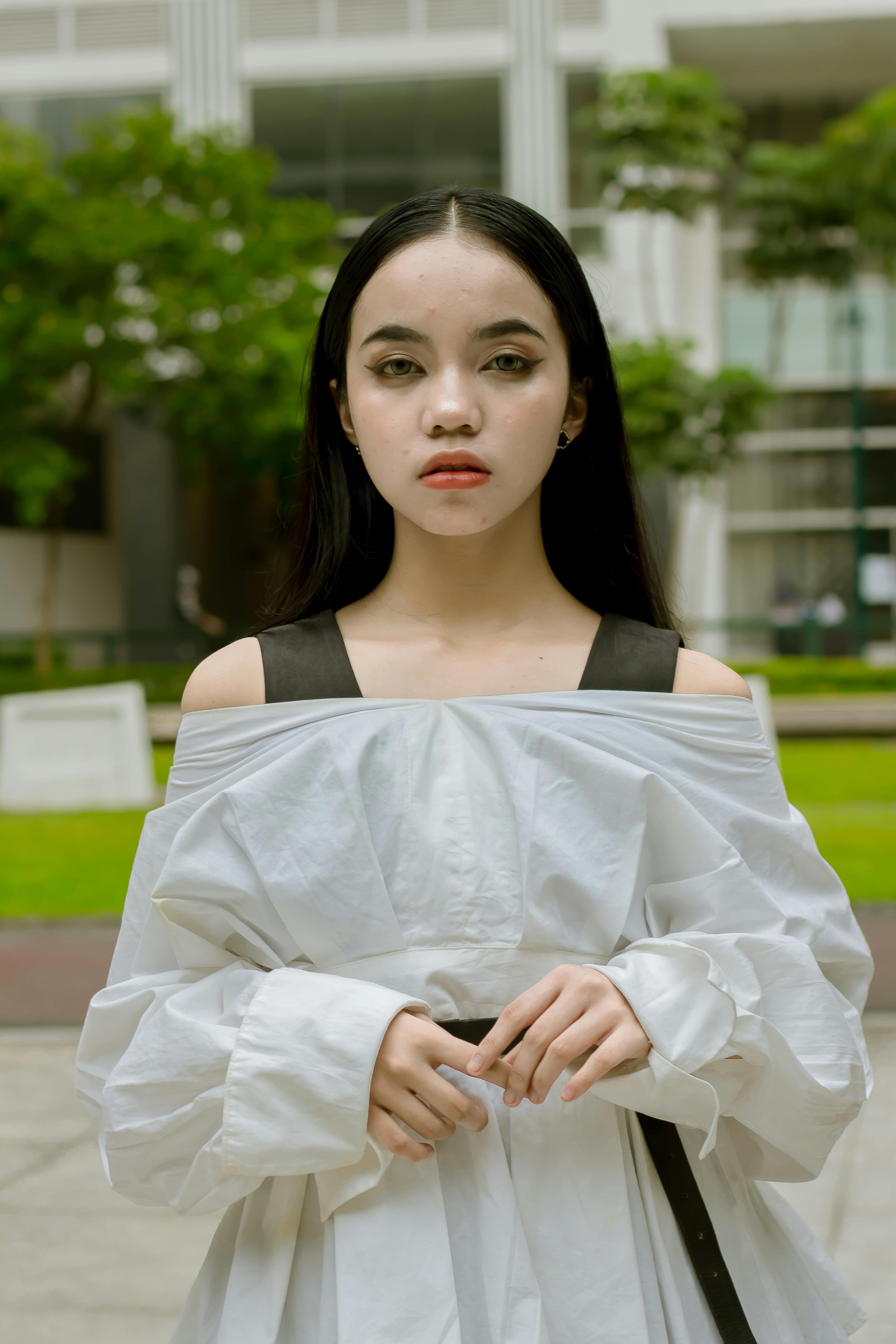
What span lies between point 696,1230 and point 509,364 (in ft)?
3.15

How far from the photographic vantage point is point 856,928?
5.48 feet

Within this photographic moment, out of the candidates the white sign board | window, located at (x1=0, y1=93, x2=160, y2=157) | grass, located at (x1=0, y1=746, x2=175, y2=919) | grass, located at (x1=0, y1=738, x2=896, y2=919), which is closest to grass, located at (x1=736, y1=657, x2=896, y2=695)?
grass, located at (x1=0, y1=738, x2=896, y2=919)

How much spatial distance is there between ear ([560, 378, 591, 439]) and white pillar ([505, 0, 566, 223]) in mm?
23678

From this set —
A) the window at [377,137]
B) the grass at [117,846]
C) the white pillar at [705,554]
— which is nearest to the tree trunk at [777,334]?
the white pillar at [705,554]

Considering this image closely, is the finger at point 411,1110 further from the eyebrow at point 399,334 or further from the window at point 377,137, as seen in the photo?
the window at point 377,137

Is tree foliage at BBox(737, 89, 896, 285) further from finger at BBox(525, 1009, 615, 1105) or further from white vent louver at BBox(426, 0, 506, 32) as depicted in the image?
finger at BBox(525, 1009, 615, 1105)

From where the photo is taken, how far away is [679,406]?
2030 cm

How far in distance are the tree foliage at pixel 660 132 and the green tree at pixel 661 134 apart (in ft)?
0.03

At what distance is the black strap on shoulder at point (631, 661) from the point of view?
1.66 meters

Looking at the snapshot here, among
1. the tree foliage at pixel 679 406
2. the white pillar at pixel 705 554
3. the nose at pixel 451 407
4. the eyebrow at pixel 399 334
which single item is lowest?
the white pillar at pixel 705 554

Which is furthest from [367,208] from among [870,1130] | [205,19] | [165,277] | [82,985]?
[870,1130]

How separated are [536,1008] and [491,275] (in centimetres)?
79

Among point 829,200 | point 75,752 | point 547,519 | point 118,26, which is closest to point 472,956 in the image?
point 547,519

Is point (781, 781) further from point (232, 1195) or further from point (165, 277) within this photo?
point (165, 277)
